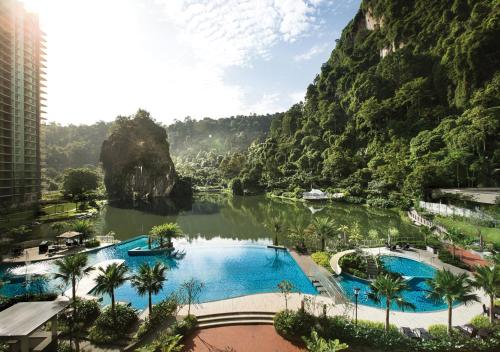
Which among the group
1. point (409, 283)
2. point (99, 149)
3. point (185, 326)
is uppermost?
point (99, 149)

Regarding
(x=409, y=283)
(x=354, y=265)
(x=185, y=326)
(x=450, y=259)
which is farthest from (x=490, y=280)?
(x=185, y=326)

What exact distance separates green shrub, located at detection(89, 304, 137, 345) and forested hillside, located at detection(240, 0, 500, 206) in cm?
4496

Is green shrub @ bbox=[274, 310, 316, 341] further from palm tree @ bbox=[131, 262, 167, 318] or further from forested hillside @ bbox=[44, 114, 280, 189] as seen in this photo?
forested hillside @ bbox=[44, 114, 280, 189]

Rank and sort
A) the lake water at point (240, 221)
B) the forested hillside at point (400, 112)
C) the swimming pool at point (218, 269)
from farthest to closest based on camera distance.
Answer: the forested hillside at point (400, 112)
the lake water at point (240, 221)
the swimming pool at point (218, 269)

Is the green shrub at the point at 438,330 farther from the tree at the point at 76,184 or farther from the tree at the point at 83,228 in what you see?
the tree at the point at 76,184

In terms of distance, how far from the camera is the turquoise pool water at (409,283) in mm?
16766

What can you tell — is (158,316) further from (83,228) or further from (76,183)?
(76,183)

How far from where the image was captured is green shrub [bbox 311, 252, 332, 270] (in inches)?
898

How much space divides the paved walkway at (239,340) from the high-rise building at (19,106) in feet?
162

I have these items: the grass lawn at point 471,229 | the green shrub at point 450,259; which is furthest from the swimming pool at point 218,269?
the grass lawn at point 471,229

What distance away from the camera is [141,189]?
85312 millimetres

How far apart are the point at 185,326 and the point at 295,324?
16.7ft

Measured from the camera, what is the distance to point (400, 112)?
228 ft

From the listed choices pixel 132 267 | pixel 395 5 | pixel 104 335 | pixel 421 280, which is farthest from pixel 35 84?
pixel 395 5
